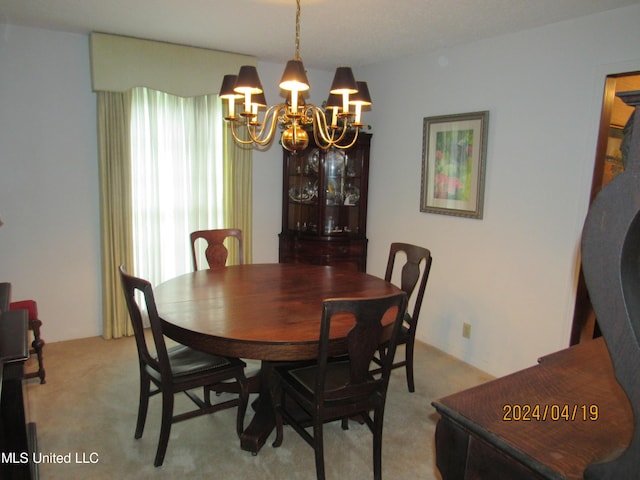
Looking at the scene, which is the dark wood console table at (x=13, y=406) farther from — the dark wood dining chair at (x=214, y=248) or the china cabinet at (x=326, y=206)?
the china cabinet at (x=326, y=206)

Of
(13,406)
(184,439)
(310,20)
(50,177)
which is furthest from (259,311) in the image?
(50,177)

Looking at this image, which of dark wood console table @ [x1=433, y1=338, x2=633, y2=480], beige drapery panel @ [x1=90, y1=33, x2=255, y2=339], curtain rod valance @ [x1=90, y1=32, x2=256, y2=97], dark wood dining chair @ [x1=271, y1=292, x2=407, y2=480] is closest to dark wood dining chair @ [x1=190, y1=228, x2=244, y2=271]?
beige drapery panel @ [x1=90, y1=33, x2=255, y2=339]

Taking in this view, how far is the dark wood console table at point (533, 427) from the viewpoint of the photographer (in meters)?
0.77

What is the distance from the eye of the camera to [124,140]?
11.6 ft

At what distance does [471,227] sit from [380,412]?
5.96 feet

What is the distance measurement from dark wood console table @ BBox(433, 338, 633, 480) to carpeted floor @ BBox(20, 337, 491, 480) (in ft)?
4.64

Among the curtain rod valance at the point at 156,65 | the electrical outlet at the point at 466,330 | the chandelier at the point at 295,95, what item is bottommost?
the electrical outlet at the point at 466,330

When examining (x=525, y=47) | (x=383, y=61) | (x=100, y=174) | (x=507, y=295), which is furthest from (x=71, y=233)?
(x=525, y=47)

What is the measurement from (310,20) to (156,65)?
4.65ft

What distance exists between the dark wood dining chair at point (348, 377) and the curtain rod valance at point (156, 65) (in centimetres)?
260

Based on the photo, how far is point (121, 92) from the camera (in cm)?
345

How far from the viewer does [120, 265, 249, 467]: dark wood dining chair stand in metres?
2.00

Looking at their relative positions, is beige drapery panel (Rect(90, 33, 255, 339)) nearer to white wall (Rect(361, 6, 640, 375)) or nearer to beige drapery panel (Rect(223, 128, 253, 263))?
beige drapery panel (Rect(223, 128, 253, 263))

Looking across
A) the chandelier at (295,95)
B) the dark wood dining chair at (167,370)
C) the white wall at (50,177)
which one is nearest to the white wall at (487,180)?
the white wall at (50,177)
